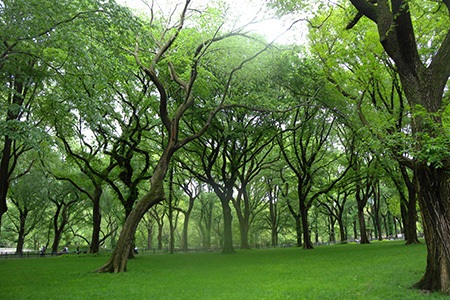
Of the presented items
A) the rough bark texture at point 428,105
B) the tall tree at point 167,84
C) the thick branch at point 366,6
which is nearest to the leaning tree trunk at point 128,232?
the tall tree at point 167,84

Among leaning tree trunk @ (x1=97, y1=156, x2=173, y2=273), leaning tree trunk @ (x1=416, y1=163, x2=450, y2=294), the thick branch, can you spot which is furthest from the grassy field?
the thick branch

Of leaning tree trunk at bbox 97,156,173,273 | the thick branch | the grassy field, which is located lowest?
the grassy field

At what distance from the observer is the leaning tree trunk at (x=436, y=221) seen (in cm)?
740

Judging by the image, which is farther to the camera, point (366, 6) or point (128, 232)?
point (128, 232)

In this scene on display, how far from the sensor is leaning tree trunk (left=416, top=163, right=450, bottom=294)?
24.3 ft

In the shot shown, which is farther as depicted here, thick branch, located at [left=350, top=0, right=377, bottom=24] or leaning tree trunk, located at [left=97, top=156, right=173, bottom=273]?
leaning tree trunk, located at [left=97, top=156, right=173, bottom=273]

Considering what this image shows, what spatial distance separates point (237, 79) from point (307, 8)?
9839 mm

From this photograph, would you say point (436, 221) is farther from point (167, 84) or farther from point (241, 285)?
point (167, 84)

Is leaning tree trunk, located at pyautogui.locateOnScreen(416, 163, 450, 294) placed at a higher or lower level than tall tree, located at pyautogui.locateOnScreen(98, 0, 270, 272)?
lower

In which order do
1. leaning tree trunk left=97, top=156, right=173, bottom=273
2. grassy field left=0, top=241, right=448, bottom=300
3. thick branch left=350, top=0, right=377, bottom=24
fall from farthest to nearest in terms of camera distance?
leaning tree trunk left=97, top=156, right=173, bottom=273 < grassy field left=0, top=241, right=448, bottom=300 < thick branch left=350, top=0, right=377, bottom=24

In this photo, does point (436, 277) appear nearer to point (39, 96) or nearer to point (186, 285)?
point (186, 285)

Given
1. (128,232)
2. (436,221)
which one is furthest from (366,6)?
(128,232)

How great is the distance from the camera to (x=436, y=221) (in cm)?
753

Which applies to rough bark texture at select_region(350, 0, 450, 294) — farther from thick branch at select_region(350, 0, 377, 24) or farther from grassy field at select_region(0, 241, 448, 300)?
grassy field at select_region(0, 241, 448, 300)
